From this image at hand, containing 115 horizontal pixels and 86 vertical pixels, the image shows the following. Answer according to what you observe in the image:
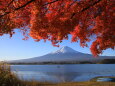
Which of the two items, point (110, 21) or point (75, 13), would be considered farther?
point (110, 21)

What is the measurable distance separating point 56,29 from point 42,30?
763 mm

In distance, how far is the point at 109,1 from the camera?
389 inches

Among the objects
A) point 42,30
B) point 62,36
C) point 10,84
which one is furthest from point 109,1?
point 10,84

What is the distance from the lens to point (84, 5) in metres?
9.97

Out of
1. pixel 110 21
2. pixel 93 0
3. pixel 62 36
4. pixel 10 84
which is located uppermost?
pixel 93 0

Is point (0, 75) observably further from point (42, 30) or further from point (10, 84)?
point (42, 30)

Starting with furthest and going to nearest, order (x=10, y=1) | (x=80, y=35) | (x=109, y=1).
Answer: (x=80, y=35)
(x=109, y=1)
(x=10, y=1)

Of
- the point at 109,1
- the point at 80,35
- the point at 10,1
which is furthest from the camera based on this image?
→ the point at 80,35

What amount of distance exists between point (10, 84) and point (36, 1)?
5145 mm

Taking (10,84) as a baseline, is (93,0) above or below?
above

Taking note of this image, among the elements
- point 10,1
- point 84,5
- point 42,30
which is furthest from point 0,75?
point 84,5

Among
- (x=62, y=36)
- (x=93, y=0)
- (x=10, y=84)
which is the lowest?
(x=10, y=84)

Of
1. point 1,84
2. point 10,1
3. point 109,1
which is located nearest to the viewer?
point 10,1

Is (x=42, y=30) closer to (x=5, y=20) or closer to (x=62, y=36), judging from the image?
(x=62, y=36)
